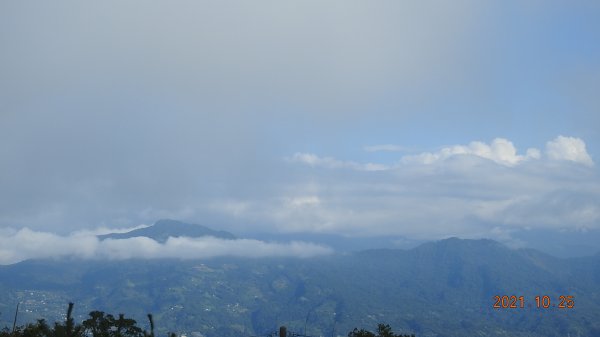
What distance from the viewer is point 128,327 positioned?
389 ft

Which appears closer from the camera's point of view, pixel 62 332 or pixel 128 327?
pixel 62 332

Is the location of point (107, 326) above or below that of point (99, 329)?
above

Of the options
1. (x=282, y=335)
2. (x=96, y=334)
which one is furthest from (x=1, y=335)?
(x=282, y=335)

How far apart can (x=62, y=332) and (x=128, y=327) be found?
28.3m

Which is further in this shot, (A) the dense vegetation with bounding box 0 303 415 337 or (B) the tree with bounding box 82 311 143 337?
(B) the tree with bounding box 82 311 143 337

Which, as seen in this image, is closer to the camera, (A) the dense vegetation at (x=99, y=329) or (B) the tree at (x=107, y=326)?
(A) the dense vegetation at (x=99, y=329)

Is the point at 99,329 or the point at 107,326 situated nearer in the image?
the point at 107,326

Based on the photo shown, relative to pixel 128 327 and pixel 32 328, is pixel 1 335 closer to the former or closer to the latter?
pixel 32 328

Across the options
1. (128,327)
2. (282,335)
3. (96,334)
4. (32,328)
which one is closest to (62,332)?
(32,328)

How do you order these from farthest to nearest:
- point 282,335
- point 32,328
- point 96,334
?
1. point 96,334
2. point 32,328
3. point 282,335

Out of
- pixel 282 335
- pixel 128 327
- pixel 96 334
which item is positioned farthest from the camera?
pixel 128 327

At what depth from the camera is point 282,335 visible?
237ft

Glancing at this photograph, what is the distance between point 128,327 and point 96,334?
334 inches

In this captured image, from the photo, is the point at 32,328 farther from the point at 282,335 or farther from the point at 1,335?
the point at 282,335
